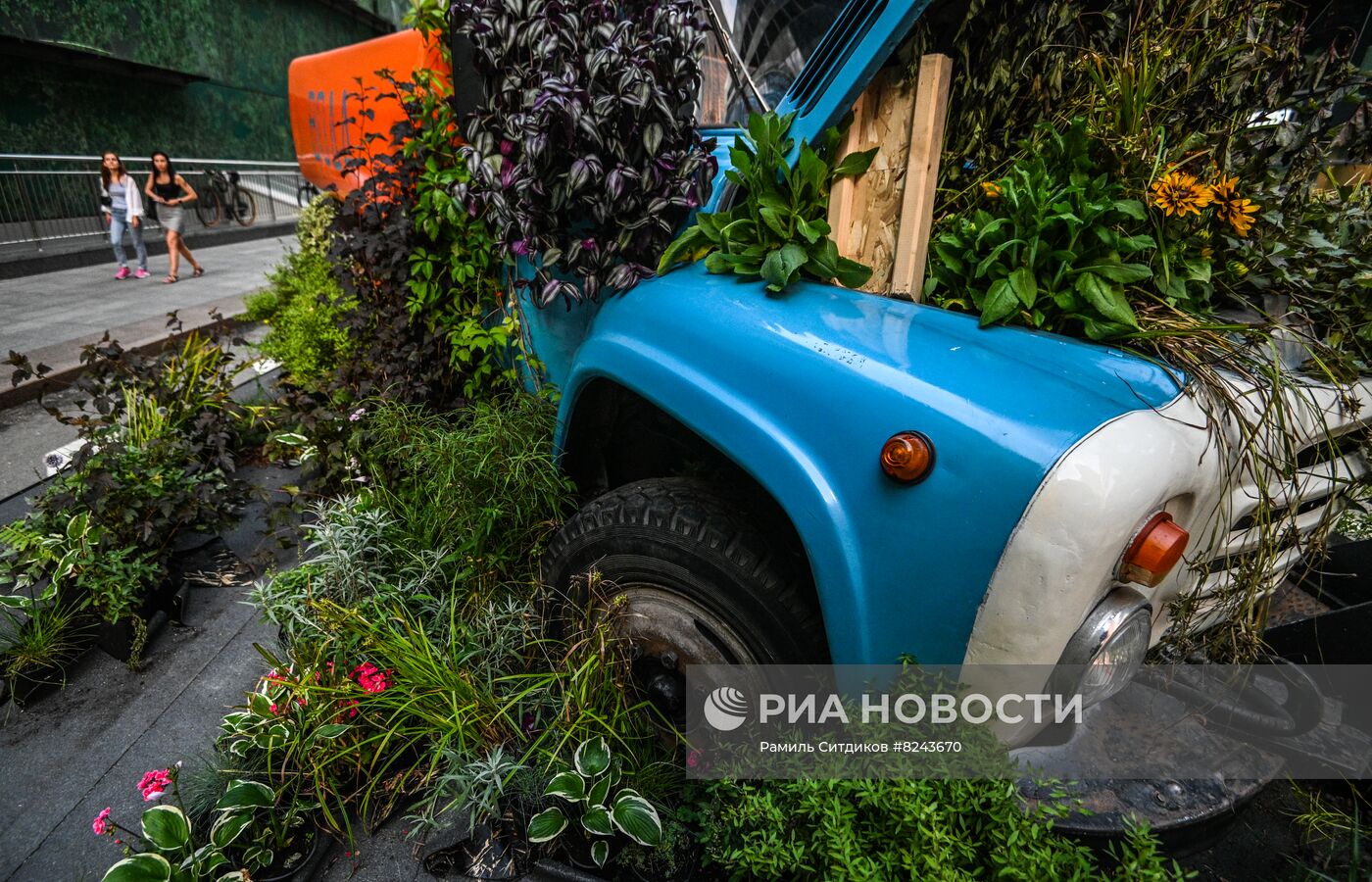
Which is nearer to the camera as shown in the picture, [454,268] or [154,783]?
[154,783]

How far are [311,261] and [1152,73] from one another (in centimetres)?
623

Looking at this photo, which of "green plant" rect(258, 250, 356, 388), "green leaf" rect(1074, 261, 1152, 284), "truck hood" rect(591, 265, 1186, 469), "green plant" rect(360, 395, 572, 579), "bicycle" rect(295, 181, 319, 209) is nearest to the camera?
"truck hood" rect(591, 265, 1186, 469)

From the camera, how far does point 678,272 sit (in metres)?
2.04

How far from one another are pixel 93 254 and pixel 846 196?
41.4ft

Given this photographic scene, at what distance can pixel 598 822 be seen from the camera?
1677 mm

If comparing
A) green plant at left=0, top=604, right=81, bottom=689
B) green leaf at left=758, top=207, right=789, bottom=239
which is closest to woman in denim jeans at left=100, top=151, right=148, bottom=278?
green plant at left=0, top=604, right=81, bottom=689

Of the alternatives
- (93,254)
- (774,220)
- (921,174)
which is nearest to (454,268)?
(774,220)

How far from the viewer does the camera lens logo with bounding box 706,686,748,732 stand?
177cm

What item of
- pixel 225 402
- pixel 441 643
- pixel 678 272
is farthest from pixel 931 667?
pixel 225 402

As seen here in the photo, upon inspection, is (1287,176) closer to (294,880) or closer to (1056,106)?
(1056,106)

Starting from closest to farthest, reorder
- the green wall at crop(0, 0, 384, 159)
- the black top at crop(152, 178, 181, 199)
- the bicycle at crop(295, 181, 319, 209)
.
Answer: the black top at crop(152, 178, 181, 199) → the green wall at crop(0, 0, 384, 159) → the bicycle at crop(295, 181, 319, 209)

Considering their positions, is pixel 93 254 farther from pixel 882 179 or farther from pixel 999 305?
pixel 999 305

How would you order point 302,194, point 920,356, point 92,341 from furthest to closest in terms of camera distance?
point 302,194, point 92,341, point 920,356

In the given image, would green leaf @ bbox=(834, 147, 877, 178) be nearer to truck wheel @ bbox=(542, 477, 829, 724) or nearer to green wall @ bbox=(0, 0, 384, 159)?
truck wheel @ bbox=(542, 477, 829, 724)
